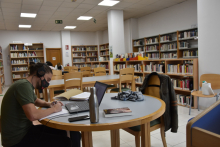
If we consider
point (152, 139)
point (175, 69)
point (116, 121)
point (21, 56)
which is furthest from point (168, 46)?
point (21, 56)

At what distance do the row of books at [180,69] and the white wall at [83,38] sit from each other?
7.88 meters

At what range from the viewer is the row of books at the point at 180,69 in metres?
4.28

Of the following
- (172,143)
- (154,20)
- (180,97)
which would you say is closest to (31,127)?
(172,143)

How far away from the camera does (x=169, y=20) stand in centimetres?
703

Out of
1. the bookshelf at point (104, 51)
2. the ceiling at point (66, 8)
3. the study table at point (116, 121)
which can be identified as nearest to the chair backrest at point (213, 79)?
the study table at point (116, 121)

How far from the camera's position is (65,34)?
11.0 metres

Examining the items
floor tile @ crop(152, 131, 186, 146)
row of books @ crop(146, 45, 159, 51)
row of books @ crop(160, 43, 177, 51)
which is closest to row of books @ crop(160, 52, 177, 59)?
row of books @ crop(160, 43, 177, 51)

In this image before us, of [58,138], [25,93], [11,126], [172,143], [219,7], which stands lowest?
[172,143]

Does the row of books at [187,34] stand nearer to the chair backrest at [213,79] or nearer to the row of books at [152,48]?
the row of books at [152,48]

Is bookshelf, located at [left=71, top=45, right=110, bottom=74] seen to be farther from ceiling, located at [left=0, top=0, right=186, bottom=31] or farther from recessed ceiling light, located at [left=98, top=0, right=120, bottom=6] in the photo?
recessed ceiling light, located at [left=98, top=0, right=120, bottom=6]

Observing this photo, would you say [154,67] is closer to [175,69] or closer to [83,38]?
[175,69]

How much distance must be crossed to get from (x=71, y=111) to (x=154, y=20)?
23.5ft

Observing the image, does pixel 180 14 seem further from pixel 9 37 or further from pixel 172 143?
pixel 9 37

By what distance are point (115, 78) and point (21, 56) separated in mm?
8011
